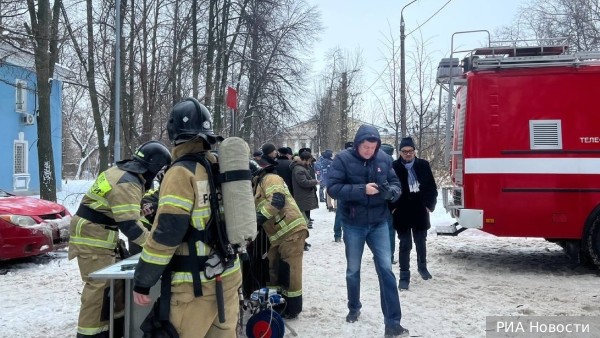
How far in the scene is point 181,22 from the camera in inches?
749

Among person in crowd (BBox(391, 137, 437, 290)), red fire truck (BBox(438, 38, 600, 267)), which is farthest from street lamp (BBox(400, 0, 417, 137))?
person in crowd (BBox(391, 137, 437, 290))

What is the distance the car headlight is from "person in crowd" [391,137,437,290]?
5384mm

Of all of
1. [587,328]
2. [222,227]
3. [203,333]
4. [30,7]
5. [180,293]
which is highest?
[30,7]

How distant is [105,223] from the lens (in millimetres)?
4230

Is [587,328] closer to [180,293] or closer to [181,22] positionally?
[180,293]

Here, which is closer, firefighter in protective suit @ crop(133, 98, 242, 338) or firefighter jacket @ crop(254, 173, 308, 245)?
firefighter in protective suit @ crop(133, 98, 242, 338)

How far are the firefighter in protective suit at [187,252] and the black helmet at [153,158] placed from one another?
1.28 meters

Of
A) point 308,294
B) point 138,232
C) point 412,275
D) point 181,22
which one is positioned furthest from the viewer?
point 181,22

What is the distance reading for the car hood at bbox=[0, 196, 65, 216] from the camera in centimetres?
780

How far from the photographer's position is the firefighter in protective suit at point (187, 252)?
278 centimetres

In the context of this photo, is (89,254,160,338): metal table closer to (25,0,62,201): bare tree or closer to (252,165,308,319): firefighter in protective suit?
(252,165,308,319): firefighter in protective suit

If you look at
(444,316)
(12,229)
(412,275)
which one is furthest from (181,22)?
(444,316)

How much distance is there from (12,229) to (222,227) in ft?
19.3

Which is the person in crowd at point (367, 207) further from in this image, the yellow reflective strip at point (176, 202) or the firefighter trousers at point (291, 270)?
the yellow reflective strip at point (176, 202)
